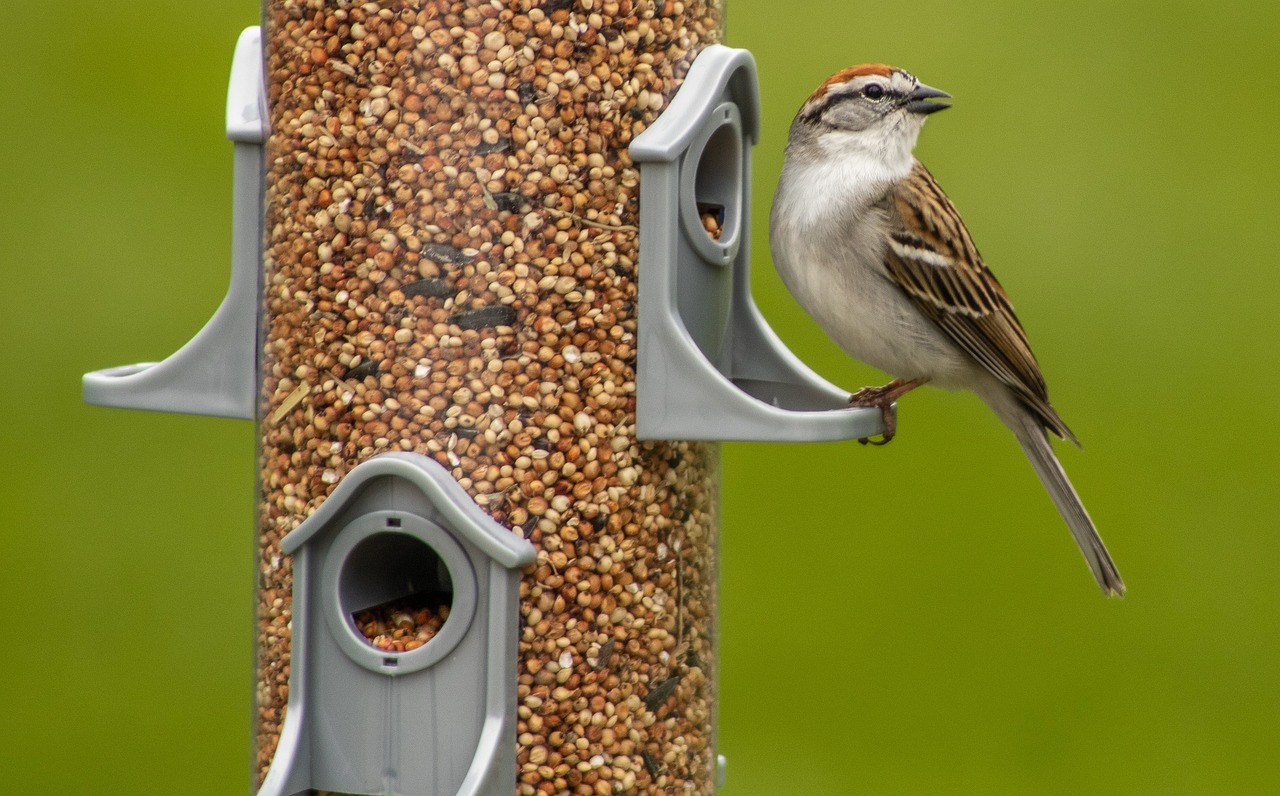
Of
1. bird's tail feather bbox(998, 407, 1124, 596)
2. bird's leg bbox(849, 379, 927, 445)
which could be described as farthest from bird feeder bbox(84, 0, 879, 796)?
bird's tail feather bbox(998, 407, 1124, 596)

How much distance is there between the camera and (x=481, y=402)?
3.23 m

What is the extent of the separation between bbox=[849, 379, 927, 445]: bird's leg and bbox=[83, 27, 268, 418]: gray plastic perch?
3.54 ft

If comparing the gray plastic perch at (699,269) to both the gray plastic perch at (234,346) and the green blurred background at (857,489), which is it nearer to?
the gray plastic perch at (234,346)

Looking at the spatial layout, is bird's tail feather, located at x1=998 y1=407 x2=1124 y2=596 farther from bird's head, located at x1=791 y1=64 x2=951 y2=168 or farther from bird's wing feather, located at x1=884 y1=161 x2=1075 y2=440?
bird's head, located at x1=791 y1=64 x2=951 y2=168

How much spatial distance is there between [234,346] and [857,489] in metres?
3.58

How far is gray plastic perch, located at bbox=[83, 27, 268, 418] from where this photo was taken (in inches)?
136

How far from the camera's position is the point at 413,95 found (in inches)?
128

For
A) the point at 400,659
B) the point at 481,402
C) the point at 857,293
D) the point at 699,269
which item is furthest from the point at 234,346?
the point at 857,293

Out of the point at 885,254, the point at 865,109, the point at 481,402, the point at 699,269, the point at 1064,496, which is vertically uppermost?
the point at 865,109

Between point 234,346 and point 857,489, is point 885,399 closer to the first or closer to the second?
point 234,346

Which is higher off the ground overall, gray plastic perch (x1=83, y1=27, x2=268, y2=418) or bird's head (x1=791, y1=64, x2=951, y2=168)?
bird's head (x1=791, y1=64, x2=951, y2=168)

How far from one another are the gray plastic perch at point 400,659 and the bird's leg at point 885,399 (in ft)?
2.53

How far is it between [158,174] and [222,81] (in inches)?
19.7

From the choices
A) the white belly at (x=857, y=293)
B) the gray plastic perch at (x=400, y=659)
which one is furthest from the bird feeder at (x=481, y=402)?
the white belly at (x=857, y=293)
